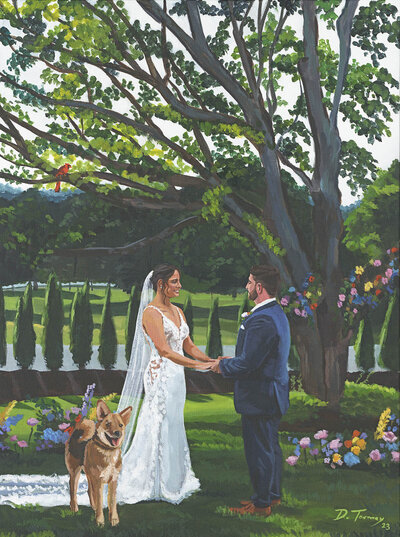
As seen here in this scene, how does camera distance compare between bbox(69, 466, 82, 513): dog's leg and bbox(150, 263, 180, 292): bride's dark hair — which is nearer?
bbox(69, 466, 82, 513): dog's leg

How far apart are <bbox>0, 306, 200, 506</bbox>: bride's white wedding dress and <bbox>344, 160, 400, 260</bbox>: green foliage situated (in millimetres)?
2779

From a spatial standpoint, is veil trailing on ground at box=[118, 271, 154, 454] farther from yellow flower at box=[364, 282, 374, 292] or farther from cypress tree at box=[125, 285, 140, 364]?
yellow flower at box=[364, 282, 374, 292]

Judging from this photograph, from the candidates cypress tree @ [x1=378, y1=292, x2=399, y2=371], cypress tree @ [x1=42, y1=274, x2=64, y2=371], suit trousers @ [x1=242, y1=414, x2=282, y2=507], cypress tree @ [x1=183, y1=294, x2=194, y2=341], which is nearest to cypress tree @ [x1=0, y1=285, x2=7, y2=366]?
cypress tree @ [x1=42, y1=274, x2=64, y2=371]

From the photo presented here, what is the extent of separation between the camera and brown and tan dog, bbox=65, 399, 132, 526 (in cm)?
550

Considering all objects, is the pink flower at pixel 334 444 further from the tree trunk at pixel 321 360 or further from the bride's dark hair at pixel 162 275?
the bride's dark hair at pixel 162 275

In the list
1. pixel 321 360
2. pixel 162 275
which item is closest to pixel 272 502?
pixel 321 360

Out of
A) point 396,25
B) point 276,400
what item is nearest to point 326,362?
point 276,400

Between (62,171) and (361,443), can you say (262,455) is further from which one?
(62,171)

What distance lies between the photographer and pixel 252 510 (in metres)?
6.11

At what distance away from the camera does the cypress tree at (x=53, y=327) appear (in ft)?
23.0

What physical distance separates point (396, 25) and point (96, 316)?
4666 mm

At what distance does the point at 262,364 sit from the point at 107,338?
2132 mm

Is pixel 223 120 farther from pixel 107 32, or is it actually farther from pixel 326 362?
pixel 326 362

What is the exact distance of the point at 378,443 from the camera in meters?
7.54
